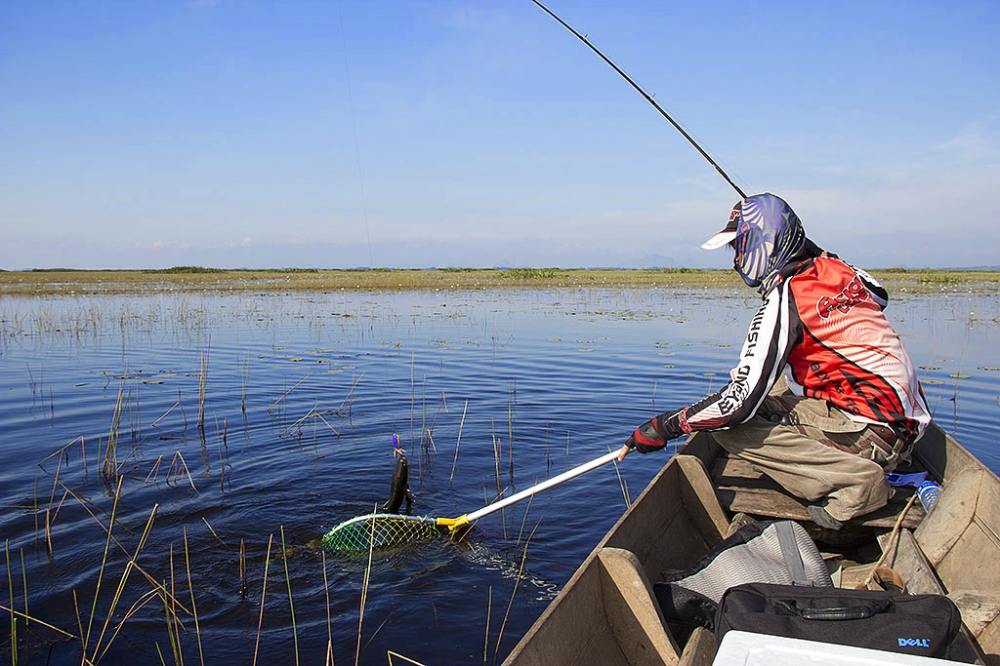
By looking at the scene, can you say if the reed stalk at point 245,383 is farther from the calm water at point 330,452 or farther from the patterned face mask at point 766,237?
the patterned face mask at point 766,237

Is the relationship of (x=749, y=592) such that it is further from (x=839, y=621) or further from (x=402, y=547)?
(x=402, y=547)

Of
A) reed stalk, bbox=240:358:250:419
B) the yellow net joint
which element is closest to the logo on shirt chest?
the yellow net joint

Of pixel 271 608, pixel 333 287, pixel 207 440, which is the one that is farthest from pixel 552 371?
pixel 333 287

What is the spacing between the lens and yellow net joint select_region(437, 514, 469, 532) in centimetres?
583

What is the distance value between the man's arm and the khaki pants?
0.35 meters

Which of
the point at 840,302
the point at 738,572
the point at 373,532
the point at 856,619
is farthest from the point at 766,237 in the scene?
the point at 373,532

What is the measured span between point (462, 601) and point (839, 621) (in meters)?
3.08

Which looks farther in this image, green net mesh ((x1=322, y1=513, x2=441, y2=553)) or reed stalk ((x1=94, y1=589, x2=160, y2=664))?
green net mesh ((x1=322, y1=513, x2=441, y2=553))

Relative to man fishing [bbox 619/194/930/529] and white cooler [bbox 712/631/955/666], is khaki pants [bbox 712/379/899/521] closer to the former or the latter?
man fishing [bbox 619/194/930/529]

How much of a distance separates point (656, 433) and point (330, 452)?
5.01 metres

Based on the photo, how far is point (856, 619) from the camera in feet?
8.65

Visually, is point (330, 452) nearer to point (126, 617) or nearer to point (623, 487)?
point (623, 487)

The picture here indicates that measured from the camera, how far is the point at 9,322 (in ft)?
67.9

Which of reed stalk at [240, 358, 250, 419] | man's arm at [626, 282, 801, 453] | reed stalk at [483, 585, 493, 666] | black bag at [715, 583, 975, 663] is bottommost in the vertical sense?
reed stalk at [483, 585, 493, 666]
